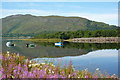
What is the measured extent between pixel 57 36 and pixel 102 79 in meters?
130

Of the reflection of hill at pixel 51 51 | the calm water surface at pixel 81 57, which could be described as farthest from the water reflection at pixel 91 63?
the reflection of hill at pixel 51 51

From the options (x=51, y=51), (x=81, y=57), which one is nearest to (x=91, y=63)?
(x=81, y=57)

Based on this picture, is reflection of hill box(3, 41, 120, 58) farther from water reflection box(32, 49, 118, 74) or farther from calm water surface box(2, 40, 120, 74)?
water reflection box(32, 49, 118, 74)

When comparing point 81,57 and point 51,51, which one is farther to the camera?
point 51,51

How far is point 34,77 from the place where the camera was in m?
6.14

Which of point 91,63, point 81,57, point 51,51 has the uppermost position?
point 91,63

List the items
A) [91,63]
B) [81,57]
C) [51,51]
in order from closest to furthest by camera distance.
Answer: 1. [91,63]
2. [81,57]
3. [51,51]

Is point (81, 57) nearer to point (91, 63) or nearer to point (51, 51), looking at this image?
point (91, 63)

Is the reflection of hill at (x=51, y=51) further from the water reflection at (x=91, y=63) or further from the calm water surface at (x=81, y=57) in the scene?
the water reflection at (x=91, y=63)

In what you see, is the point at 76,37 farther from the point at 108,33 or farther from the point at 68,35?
the point at 108,33

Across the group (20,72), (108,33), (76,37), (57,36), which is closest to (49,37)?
(57,36)

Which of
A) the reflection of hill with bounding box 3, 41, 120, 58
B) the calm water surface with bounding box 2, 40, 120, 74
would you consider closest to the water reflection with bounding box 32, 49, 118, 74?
the calm water surface with bounding box 2, 40, 120, 74

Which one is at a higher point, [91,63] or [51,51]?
[91,63]

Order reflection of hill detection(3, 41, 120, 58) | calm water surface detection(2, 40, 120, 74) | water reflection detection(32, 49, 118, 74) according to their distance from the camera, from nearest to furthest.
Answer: water reflection detection(32, 49, 118, 74) → calm water surface detection(2, 40, 120, 74) → reflection of hill detection(3, 41, 120, 58)
